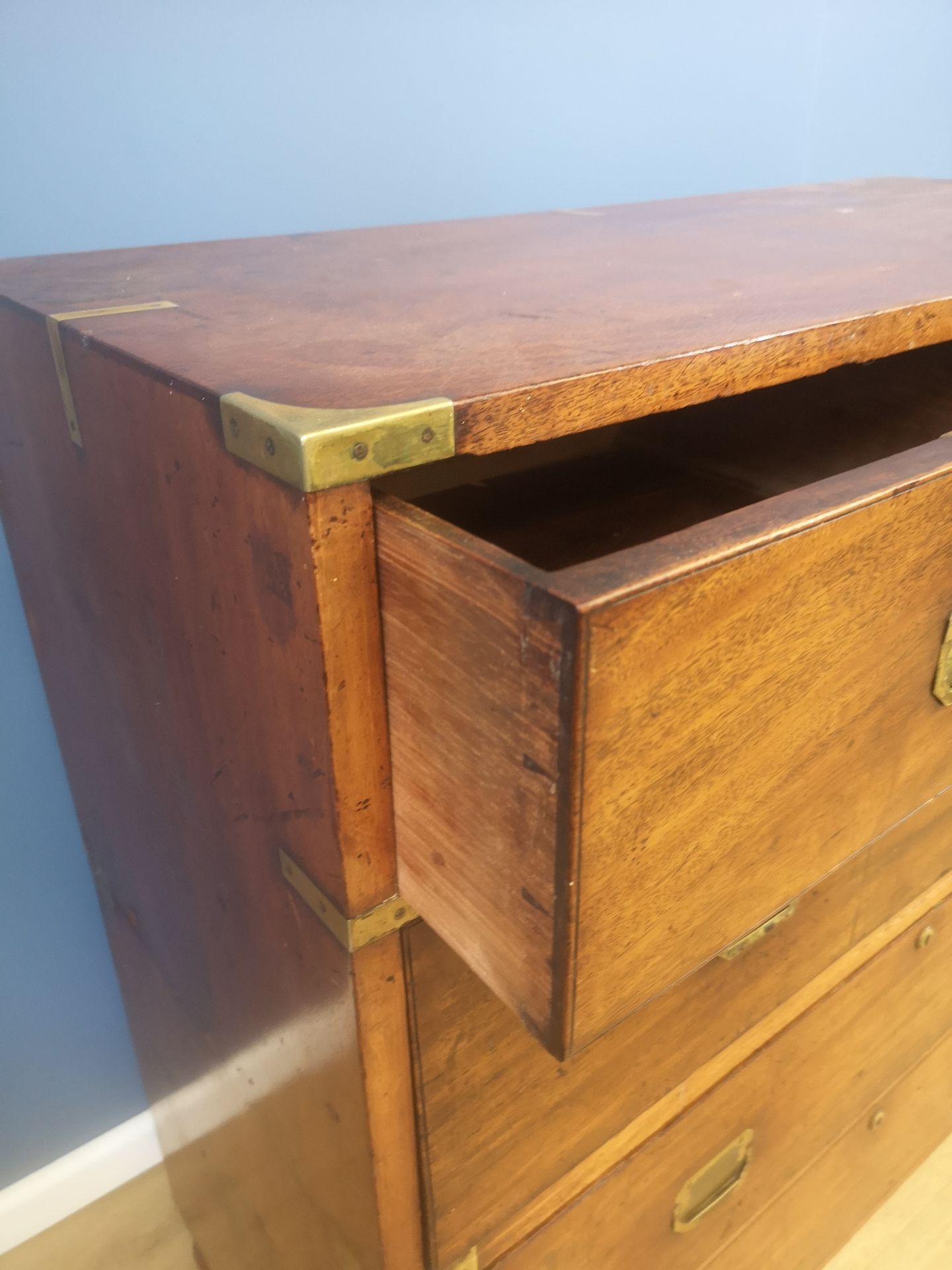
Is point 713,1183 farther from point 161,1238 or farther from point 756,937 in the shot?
point 161,1238

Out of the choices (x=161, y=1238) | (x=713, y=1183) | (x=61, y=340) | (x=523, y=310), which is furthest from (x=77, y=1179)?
(x=523, y=310)

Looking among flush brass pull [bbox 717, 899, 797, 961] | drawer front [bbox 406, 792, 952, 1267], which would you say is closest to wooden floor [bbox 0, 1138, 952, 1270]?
drawer front [bbox 406, 792, 952, 1267]

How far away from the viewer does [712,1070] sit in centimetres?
71

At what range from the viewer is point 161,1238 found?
1.07 metres

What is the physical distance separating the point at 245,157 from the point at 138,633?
0.49 m

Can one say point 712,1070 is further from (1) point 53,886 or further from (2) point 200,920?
(1) point 53,886

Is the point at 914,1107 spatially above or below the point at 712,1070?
below

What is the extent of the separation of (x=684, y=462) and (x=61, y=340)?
46 cm

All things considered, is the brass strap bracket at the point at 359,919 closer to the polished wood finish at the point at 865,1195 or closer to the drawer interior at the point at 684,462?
the drawer interior at the point at 684,462

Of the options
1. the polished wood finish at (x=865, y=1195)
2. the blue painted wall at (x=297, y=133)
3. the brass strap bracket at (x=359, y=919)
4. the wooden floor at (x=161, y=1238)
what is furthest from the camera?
the wooden floor at (x=161, y=1238)

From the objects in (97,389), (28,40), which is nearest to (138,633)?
(97,389)

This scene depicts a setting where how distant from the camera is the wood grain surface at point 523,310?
1.28 ft

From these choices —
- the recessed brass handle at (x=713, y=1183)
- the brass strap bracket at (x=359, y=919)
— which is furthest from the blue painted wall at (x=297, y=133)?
the recessed brass handle at (x=713, y=1183)

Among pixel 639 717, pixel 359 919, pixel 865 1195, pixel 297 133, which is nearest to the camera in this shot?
pixel 639 717
